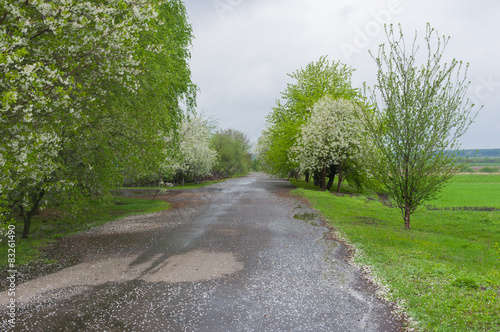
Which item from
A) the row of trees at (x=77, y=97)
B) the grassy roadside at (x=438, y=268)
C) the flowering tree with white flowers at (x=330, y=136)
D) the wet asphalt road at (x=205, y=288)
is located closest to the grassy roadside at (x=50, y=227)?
the wet asphalt road at (x=205, y=288)

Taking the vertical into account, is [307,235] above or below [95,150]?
below

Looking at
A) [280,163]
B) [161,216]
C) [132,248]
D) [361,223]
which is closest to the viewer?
[132,248]

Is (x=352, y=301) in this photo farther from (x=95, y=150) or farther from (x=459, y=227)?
(x=459, y=227)

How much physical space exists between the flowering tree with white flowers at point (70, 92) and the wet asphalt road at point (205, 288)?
2.35m

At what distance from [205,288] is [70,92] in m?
6.09

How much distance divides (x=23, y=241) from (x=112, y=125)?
17.9 ft

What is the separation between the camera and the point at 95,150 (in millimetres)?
13414

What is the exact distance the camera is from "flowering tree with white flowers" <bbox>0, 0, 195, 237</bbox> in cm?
738

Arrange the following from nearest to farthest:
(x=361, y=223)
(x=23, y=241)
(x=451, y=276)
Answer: (x=451, y=276)
(x=23, y=241)
(x=361, y=223)

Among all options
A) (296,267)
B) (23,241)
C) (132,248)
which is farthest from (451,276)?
(23,241)

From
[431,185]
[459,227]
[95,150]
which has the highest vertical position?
[95,150]

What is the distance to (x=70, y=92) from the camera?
8.48m

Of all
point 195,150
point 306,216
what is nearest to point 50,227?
point 306,216

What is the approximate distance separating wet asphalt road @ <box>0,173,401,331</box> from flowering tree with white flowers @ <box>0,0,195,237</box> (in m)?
2.35
